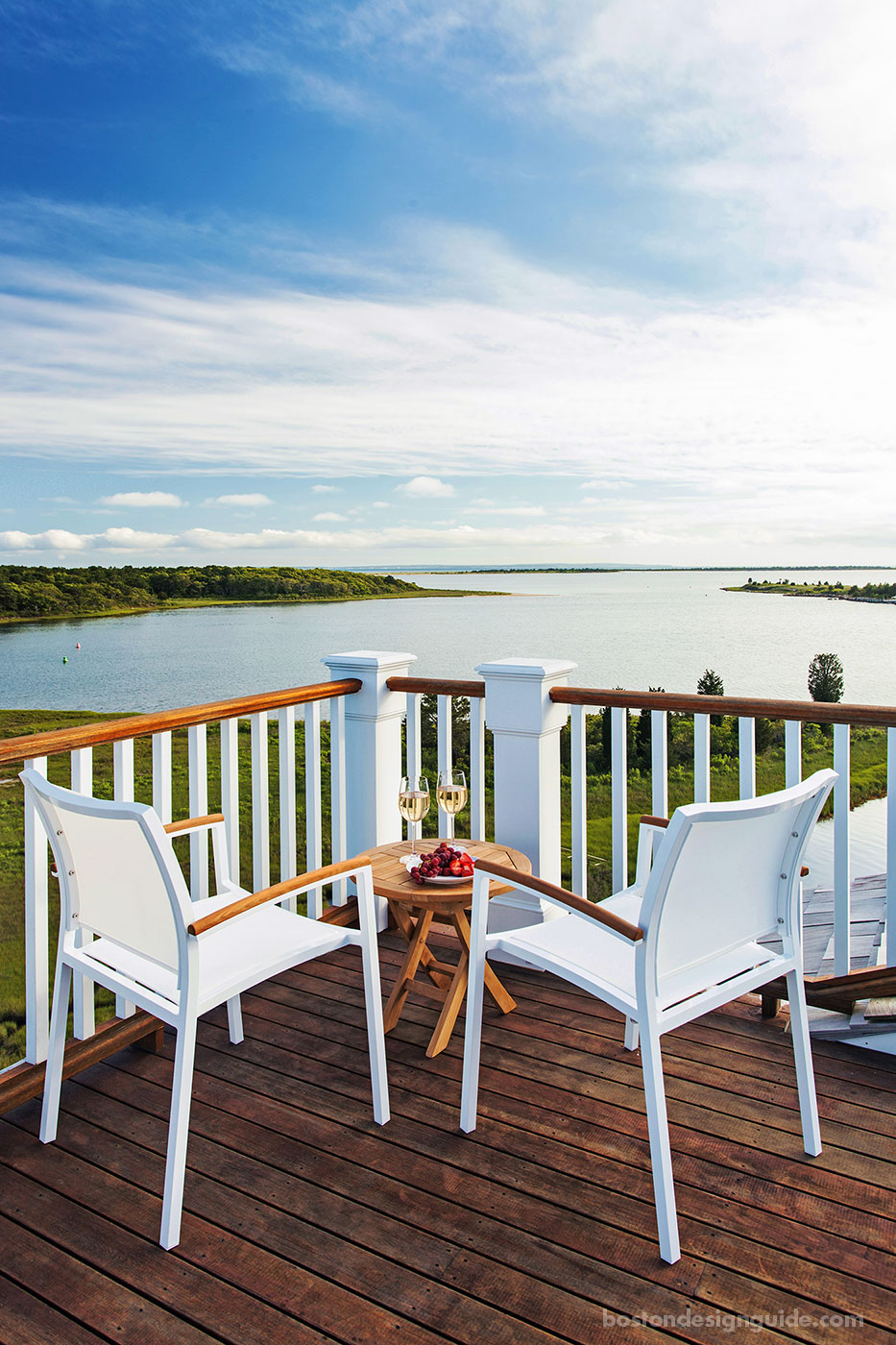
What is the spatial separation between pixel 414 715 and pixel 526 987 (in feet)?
3.93

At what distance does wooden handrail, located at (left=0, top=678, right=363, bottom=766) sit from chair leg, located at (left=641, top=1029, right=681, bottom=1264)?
156 centimetres

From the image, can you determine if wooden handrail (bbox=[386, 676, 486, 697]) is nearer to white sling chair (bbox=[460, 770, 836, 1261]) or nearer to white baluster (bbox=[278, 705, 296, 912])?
white baluster (bbox=[278, 705, 296, 912])

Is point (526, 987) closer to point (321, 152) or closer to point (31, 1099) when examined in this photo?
point (31, 1099)

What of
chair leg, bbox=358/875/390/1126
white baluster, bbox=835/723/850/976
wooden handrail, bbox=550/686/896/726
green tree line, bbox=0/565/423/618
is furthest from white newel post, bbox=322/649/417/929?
green tree line, bbox=0/565/423/618

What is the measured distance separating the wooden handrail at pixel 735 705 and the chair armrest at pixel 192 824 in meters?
1.32

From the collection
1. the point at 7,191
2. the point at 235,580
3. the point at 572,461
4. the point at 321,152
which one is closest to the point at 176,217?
the point at 7,191

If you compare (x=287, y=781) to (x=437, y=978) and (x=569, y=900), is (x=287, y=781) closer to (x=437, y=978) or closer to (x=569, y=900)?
(x=437, y=978)

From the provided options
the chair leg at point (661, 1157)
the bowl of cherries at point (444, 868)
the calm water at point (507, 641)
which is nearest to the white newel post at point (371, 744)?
the bowl of cherries at point (444, 868)

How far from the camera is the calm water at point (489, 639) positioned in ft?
47.1

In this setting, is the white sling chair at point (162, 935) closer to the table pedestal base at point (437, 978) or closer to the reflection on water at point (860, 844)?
the table pedestal base at point (437, 978)

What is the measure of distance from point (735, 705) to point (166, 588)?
1239 cm

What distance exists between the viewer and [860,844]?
14.7m

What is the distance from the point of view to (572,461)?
16.3 meters

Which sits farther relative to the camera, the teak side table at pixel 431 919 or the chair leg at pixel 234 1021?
the chair leg at pixel 234 1021
